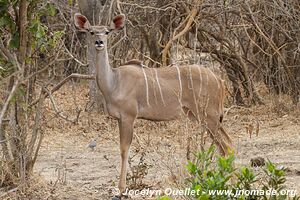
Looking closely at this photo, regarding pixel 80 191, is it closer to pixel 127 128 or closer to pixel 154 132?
pixel 127 128

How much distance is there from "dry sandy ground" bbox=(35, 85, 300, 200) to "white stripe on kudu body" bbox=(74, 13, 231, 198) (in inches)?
7.3

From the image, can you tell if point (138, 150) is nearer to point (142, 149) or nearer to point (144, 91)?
point (142, 149)

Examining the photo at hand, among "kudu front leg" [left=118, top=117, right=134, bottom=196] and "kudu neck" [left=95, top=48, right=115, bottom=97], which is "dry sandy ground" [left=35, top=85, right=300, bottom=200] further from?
"kudu neck" [left=95, top=48, right=115, bottom=97]

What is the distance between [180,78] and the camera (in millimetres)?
6855

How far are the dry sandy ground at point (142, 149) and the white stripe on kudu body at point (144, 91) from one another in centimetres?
19

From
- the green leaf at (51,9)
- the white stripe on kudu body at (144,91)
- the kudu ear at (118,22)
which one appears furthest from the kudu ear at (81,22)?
the green leaf at (51,9)

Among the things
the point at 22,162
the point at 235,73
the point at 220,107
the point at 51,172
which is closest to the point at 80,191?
the point at 22,162

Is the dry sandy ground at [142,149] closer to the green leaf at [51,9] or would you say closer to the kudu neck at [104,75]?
the kudu neck at [104,75]

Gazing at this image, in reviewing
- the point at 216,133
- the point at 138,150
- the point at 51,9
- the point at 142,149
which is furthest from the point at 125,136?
the point at 51,9

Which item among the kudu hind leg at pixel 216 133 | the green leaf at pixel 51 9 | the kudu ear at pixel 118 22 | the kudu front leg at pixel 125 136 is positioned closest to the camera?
the green leaf at pixel 51 9

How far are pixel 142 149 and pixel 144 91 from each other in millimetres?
567

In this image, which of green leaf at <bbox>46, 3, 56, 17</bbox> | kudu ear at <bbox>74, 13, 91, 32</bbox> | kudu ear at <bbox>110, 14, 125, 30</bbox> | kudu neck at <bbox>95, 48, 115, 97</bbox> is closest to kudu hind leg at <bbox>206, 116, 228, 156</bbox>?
kudu neck at <bbox>95, 48, 115, 97</bbox>

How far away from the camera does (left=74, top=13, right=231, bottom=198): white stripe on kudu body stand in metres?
6.32

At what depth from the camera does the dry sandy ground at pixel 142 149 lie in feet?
20.1
